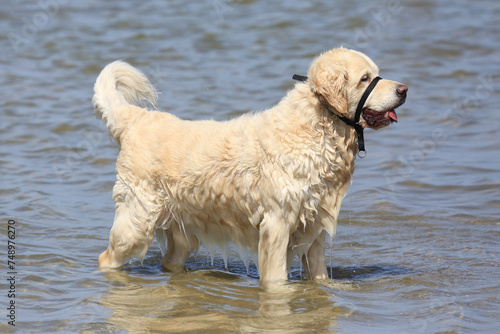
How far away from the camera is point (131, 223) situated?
6137mm

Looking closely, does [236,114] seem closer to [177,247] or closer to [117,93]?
[117,93]

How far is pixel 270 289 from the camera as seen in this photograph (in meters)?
5.71

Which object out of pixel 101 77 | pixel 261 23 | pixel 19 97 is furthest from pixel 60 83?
pixel 101 77

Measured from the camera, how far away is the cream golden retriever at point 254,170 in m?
5.46

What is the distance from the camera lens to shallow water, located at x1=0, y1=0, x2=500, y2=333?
538 centimetres

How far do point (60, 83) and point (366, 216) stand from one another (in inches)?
278

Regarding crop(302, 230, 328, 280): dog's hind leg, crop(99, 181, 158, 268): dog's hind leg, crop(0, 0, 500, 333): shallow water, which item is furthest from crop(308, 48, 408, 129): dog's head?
crop(99, 181, 158, 268): dog's hind leg

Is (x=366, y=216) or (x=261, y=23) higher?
(x=261, y=23)

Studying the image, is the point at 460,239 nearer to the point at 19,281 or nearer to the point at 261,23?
the point at 19,281

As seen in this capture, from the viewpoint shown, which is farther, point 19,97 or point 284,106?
point 19,97

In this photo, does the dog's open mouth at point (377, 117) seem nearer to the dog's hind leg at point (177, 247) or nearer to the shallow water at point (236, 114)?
the shallow water at point (236, 114)

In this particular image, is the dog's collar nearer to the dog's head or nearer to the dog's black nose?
the dog's head

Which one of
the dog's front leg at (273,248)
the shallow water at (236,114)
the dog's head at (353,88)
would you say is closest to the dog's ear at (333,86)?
the dog's head at (353,88)

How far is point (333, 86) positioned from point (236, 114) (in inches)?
212
